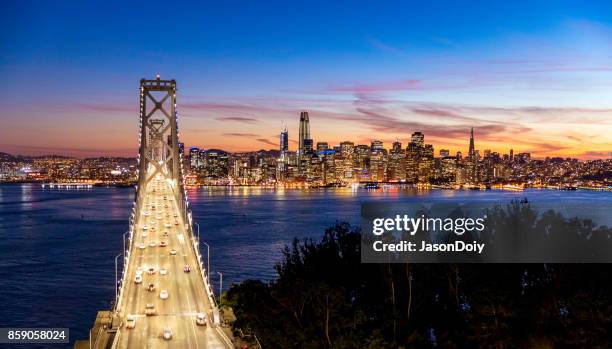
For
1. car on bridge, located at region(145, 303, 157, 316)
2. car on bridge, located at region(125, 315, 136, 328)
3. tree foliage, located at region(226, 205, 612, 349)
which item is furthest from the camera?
car on bridge, located at region(145, 303, 157, 316)

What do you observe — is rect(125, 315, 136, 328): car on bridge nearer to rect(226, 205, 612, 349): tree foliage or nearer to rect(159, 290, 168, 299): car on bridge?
rect(159, 290, 168, 299): car on bridge

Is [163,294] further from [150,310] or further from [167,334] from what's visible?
[167,334]

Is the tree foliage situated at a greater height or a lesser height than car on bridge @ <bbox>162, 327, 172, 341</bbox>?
greater

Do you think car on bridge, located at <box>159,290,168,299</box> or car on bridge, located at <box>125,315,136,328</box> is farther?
car on bridge, located at <box>159,290,168,299</box>

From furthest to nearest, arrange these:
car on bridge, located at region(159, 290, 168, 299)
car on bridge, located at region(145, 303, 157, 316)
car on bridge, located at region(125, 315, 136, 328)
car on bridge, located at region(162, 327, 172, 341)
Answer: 1. car on bridge, located at region(159, 290, 168, 299)
2. car on bridge, located at region(145, 303, 157, 316)
3. car on bridge, located at region(125, 315, 136, 328)
4. car on bridge, located at region(162, 327, 172, 341)

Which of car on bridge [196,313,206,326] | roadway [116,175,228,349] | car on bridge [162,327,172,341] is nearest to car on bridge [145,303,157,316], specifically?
roadway [116,175,228,349]

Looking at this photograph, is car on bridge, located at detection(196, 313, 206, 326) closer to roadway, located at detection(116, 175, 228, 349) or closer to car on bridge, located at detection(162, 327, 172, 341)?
roadway, located at detection(116, 175, 228, 349)

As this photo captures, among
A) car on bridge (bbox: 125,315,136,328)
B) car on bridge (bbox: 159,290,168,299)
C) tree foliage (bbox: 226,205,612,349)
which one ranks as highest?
tree foliage (bbox: 226,205,612,349)

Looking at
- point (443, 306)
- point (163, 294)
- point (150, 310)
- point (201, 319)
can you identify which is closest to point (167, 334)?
point (201, 319)
